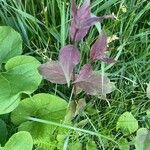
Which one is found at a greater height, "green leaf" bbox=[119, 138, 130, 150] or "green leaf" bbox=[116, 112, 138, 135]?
"green leaf" bbox=[116, 112, 138, 135]

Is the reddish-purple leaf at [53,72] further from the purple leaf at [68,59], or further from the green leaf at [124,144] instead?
the green leaf at [124,144]

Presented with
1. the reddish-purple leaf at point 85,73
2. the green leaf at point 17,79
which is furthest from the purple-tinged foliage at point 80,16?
the green leaf at point 17,79

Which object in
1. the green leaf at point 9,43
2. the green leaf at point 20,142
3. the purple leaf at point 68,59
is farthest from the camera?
the green leaf at point 9,43

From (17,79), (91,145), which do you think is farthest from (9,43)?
(91,145)

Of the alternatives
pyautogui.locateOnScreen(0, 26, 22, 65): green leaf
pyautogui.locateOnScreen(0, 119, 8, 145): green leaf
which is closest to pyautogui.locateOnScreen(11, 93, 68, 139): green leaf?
pyautogui.locateOnScreen(0, 119, 8, 145): green leaf

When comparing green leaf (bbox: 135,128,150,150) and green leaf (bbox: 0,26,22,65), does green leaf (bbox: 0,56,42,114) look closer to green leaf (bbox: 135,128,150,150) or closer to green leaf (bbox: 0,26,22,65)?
green leaf (bbox: 0,26,22,65)

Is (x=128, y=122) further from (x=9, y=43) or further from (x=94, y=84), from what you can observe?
(x=9, y=43)
